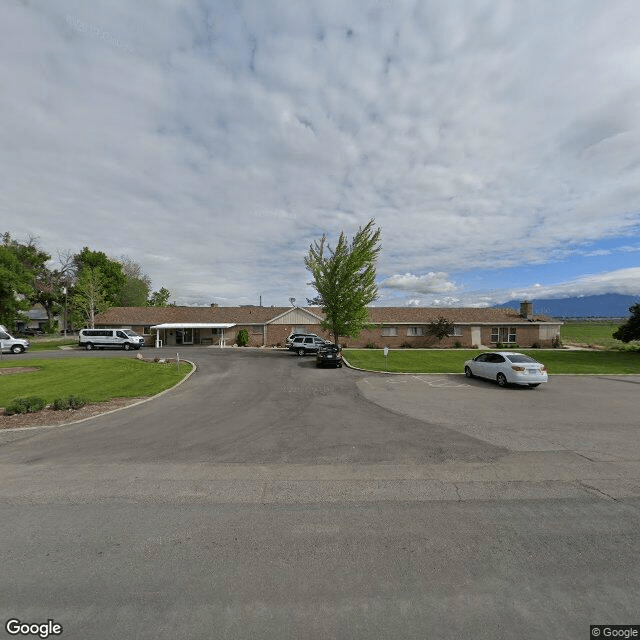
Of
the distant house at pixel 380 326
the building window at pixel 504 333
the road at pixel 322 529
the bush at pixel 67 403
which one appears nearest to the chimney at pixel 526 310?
the distant house at pixel 380 326

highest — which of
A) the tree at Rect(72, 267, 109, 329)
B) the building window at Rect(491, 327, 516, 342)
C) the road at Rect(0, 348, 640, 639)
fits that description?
the tree at Rect(72, 267, 109, 329)

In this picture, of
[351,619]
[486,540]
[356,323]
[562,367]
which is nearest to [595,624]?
[486,540]

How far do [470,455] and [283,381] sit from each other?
1068 centimetres

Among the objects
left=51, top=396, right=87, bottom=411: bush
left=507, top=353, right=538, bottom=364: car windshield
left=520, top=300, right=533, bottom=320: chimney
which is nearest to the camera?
left=51, top=396, right=87, bottom=411: bush

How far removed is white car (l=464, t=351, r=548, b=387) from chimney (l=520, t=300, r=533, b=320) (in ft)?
95.3

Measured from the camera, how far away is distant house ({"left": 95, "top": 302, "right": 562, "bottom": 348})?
127 feet

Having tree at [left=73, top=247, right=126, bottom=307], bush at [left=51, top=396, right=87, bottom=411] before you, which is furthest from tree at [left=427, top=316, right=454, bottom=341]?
tree at [left=73, top=247, right=126, bottom=307]

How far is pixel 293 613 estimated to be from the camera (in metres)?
2.71

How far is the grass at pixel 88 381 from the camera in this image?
12344 mm

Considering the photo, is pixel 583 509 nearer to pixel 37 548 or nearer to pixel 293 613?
pixel 293 613

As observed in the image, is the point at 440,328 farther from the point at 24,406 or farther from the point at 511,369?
the point at 24,406

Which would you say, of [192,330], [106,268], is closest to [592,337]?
[192,330]

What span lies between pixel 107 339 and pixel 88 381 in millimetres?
22843

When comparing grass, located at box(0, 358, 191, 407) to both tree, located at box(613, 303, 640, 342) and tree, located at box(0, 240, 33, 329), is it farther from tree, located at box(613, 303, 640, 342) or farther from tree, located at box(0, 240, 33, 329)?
tree, located at box(613, 303, 640, 342)
